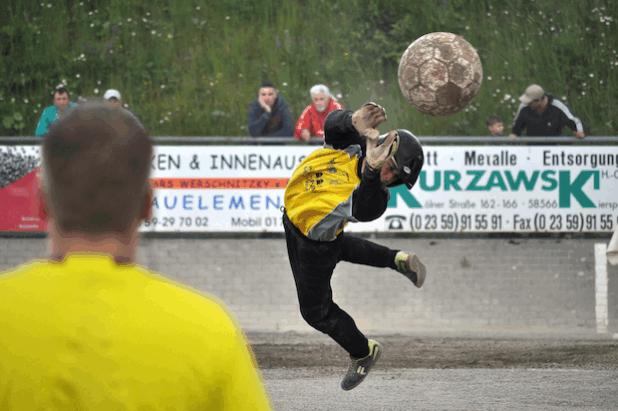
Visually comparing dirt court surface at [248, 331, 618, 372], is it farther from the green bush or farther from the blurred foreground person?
the blurred foreground person

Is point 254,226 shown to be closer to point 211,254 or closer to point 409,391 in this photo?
Result: point 211,254

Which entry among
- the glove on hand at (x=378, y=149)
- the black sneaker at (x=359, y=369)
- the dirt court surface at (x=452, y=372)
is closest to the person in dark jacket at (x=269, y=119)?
the dirt court surface at (x=452, y=372)

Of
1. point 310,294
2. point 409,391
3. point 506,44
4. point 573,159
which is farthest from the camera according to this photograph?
point 506,44

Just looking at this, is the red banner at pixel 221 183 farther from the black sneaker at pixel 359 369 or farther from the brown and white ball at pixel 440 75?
the black sneaker at pixel 359 369

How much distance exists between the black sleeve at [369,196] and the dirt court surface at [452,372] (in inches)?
67.7

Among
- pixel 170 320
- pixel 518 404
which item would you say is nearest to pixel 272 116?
pixel 518 404

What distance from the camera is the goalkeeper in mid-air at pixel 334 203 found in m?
5.27

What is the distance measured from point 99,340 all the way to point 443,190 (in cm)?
969

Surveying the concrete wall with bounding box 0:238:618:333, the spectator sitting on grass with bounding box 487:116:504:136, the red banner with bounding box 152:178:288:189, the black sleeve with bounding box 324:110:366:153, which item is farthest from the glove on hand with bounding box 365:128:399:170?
Answer: the spectator sitting on grass with bounding box 487:116:504:136

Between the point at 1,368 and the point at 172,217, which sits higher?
the point at 1,368

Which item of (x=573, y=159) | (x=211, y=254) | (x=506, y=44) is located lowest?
(x=211, y=254)

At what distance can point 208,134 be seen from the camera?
1300cm

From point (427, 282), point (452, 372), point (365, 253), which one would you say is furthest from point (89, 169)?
point (427, 282)

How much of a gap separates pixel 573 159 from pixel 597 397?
4.98 metres
